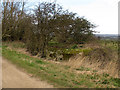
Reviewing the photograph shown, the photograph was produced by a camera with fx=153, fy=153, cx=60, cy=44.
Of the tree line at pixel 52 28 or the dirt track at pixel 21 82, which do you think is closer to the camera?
the dirt track at pixel 21 82

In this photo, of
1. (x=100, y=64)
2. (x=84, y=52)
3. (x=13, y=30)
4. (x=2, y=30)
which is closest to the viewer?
(x=100, y=64)

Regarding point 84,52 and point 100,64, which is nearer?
point 100,64

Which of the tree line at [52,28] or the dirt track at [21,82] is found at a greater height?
the tree line at [52,28]


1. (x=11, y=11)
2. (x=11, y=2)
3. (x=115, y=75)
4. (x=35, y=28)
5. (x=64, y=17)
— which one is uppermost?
(x=11, y=2)

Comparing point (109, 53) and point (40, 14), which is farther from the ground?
point (40, 14)

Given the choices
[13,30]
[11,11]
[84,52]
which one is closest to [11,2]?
[11,11]

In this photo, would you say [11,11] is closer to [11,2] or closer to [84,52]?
[11,2]

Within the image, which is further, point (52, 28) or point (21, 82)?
point (52, 28)

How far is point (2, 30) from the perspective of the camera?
1884 cm

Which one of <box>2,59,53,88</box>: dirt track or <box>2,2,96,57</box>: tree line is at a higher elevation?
<box>2,2,96,57</box>: tree line

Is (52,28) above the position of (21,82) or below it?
above

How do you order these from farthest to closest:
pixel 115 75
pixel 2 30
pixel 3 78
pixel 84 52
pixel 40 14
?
pixel 2 30, pixel 40 14, pixel 84 52, pixel 115 75, pixel 3 78

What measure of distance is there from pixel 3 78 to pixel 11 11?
16.0m

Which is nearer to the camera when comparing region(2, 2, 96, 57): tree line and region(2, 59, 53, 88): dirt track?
region(2, 59, 53, 88): dirt track
